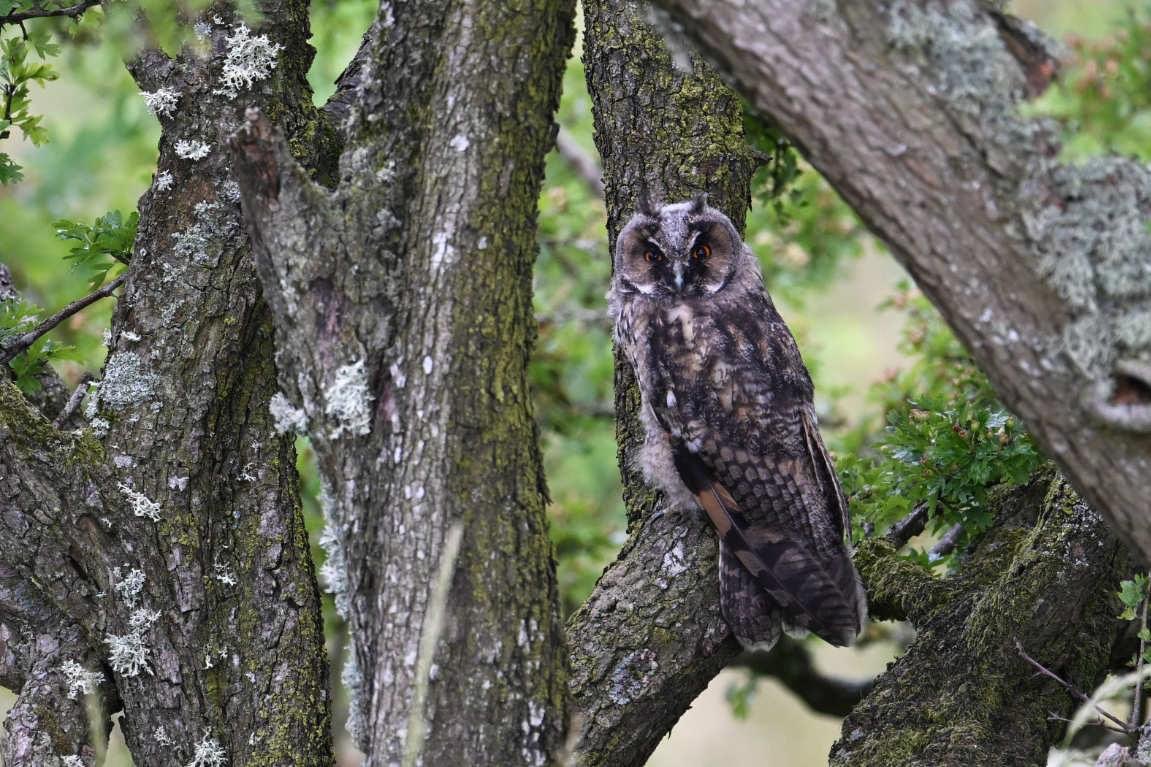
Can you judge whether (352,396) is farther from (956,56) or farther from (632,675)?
(956,56)

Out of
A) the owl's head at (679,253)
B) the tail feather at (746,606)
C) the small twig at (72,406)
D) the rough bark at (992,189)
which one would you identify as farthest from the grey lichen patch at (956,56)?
the small twig at (72,406)

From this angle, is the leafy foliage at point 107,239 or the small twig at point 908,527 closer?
the leafy foliage at point 107,239

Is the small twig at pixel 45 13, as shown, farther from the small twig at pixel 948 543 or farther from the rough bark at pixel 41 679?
the small twig at pixel 948 543

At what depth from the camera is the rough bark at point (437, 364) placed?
2338 millimetres

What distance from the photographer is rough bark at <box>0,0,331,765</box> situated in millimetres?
2891

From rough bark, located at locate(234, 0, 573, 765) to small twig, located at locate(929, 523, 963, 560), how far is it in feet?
6.48

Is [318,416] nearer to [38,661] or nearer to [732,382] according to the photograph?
[38,661]

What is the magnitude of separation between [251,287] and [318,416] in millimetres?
821

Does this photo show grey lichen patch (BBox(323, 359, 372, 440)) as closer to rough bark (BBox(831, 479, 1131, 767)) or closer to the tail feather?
the tail feather

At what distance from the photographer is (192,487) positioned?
3.02 metres

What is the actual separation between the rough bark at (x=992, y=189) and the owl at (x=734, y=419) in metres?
1.48

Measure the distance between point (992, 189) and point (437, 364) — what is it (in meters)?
1.08

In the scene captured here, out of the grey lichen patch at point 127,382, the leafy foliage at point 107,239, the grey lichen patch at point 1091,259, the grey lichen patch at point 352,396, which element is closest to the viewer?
the grey lichen patch at point 1091,259

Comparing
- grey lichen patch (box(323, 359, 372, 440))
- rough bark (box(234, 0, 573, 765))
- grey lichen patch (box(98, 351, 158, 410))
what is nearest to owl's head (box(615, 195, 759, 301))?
rough bark (box(234, 0, 573, 765))
